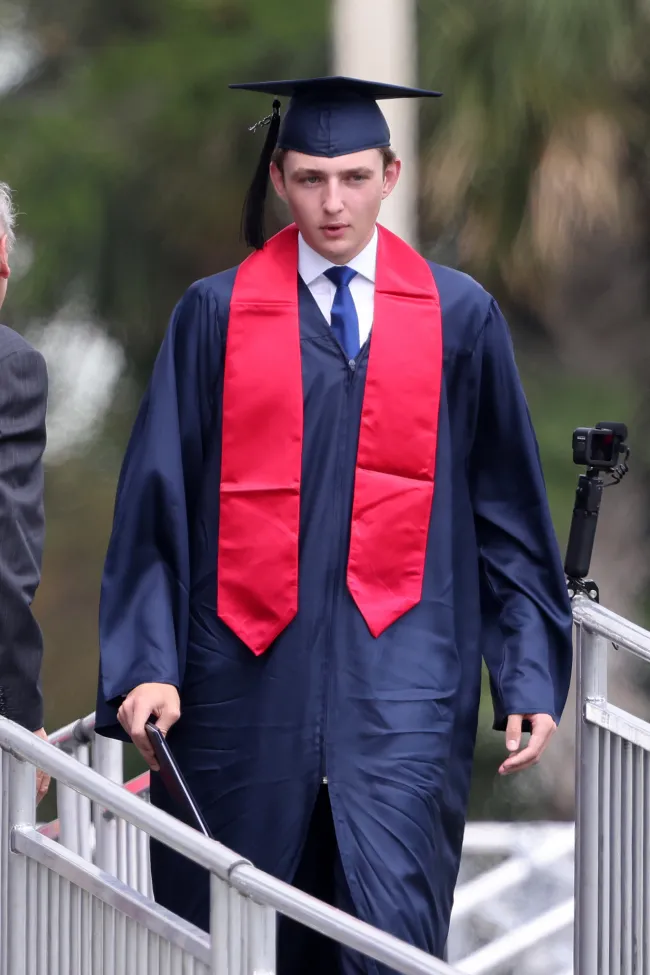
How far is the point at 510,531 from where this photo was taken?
8.82ft

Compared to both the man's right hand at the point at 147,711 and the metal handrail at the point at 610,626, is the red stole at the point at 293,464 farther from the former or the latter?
the metal handrail at the point at 610,626

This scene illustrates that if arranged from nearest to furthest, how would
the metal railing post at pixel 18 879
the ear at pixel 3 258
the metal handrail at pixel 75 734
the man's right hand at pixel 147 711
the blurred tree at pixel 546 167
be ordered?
the metal railing post at pixel 18 879 < the man's right hand at pixel 147 711 < the ear at pixel 3 258 < the metal handrail at pixel 75 734 < the blurred tree at pixel 546 167

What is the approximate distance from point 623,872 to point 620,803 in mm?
116

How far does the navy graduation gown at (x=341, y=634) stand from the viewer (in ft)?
8.40

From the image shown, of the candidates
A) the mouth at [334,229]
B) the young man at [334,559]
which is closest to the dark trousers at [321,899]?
the young man at [334,559]

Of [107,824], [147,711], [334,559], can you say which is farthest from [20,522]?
[107,824]

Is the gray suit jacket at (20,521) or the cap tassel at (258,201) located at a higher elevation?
the cap tassel at (258,201)

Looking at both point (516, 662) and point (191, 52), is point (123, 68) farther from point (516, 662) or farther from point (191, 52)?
point (516, 662)

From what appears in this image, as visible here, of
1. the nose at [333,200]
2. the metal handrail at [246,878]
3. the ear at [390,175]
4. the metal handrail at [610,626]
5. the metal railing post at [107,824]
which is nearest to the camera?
the metal handrail at [246,878]

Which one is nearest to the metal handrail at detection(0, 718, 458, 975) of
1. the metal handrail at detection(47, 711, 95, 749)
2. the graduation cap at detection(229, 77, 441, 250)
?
the graduation cap at detection(229, 77, 441, 250)

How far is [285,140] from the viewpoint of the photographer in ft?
8.86

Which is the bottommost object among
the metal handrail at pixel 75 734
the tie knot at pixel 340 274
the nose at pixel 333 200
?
the metal handrail at pixel 75 734

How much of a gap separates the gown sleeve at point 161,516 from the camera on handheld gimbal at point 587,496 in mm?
718

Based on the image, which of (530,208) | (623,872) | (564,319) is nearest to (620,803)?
(623,872)
